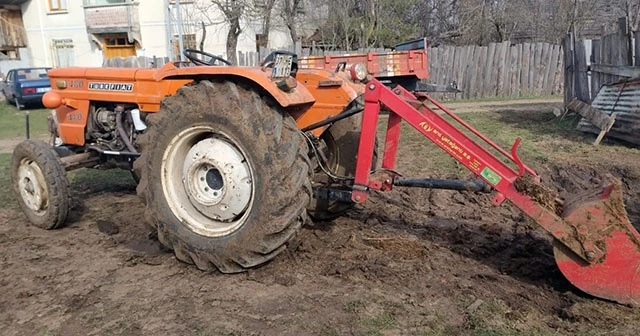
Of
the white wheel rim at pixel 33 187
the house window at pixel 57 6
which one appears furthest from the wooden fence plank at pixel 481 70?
the house window at pixel 57 6

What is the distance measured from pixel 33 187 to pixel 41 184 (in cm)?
14

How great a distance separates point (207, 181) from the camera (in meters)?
3.97

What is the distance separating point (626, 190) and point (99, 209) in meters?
5.99

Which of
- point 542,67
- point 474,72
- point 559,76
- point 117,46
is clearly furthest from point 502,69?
point 117,46

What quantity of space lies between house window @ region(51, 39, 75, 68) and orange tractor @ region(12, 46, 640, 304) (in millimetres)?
24484

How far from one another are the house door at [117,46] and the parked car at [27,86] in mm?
7421

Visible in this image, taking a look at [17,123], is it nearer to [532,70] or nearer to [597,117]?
[597,117]

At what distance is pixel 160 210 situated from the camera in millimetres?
3986

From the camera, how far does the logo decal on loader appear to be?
4.94 meters

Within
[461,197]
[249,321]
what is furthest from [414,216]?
[249,321]

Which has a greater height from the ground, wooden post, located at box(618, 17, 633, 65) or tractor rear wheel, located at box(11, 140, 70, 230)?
wooden post, located at box(618, 17, 633, 65)

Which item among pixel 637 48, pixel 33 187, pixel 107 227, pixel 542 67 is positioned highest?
pixel 637 48

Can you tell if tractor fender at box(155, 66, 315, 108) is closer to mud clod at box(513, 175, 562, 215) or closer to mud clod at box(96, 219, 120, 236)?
mud clod at box(513, 175, 562, 215)


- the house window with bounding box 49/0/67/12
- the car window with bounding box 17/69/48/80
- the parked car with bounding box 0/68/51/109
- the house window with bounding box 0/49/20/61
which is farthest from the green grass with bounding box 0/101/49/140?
the house window with bounding box 49/0/67/12
